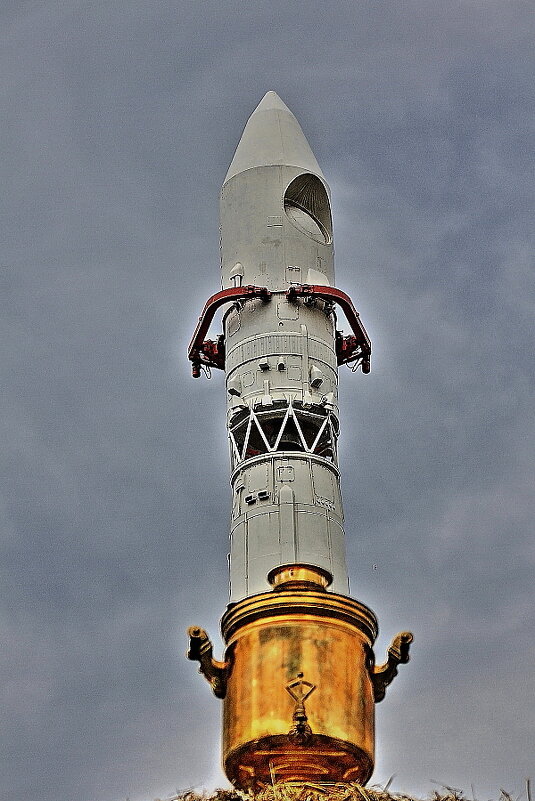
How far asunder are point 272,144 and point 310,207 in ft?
7.43

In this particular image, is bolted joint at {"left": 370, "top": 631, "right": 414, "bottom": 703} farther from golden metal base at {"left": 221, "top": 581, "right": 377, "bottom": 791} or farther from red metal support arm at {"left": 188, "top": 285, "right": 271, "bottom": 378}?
red metal support arm at {"left": 188, "top": 285, "right": 271, "bottom": 378}

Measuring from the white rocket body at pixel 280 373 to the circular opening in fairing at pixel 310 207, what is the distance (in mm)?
28

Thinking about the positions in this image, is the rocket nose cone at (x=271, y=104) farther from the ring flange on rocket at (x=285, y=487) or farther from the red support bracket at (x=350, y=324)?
the red support bracket at (x=350, y=324)

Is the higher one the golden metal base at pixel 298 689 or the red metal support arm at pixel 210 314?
the red metal support arm at pixel 210 314

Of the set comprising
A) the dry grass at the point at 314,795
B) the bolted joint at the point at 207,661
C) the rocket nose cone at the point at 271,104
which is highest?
the rocket nose cone at the point at 271,104

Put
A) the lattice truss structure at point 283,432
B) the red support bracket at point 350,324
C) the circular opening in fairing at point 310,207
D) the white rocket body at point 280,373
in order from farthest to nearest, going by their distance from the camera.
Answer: the circular opening in fairing at point 310,207 → the red support bracket at point 350,324 → the lattice truss structure at point 283,432 → the white rocket body at point 280,373

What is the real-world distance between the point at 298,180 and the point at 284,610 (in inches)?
590

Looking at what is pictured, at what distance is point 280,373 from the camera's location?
38.8 metres

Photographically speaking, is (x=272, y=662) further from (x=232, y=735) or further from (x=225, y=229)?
(x=225, y=229)

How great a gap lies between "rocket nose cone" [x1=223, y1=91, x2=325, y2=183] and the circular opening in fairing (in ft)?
1.62

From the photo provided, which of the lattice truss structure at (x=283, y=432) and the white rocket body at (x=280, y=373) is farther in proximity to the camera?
the lattice truss structure at (x=283, y=432)

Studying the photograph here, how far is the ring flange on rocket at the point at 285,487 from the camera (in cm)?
3139

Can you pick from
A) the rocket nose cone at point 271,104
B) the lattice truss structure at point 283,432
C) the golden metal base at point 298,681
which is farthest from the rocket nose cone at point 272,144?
the golden metal base at point 298,681

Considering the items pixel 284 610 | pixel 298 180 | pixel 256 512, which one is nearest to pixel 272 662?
pixel 284 610
